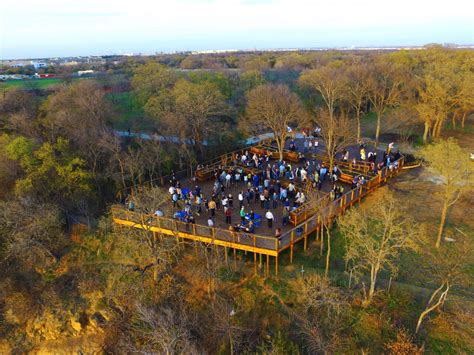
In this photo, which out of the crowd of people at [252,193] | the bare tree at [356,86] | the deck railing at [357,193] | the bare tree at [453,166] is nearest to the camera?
the bare tree at [453,166]

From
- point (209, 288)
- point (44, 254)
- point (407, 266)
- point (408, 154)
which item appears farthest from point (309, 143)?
point (44, 254)

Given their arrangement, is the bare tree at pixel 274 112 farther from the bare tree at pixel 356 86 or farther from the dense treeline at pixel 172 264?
the bare tree at pixel 356 86

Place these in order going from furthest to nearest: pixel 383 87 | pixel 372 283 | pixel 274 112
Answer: pixel 383 87
pixel 274 112
pixel 372 283

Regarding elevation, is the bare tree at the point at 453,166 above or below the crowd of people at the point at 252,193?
above

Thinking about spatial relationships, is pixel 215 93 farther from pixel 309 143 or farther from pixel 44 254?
pixel 44 254

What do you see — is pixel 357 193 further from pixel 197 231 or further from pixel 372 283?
pixel 197 231

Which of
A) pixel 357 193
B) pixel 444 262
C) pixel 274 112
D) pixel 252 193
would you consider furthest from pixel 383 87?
pixel 444 262

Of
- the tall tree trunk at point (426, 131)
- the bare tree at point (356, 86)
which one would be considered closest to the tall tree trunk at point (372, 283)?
the bare tree at point (356, 86)

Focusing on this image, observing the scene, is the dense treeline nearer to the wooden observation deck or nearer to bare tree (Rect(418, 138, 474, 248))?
bare tree (Rect(418, 138, 474, 248))

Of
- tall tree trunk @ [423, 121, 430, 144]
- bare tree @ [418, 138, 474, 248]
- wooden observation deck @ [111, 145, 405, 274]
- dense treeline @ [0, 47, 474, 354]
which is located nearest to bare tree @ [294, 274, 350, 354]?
dense treeline @ [0, 47, 474, 354]

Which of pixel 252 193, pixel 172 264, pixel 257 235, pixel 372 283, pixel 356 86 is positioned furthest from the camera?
pixel 356 86

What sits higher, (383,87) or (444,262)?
(383,87)
